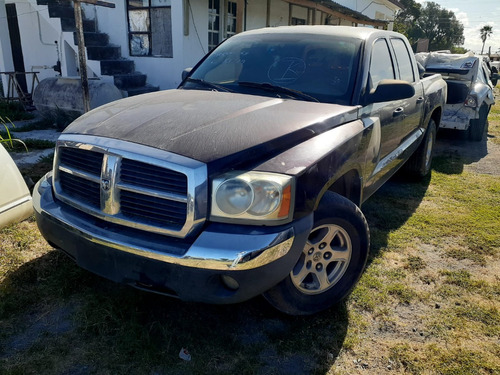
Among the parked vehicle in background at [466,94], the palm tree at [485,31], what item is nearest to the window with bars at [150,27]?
the parked vehicle in background at [466,94]

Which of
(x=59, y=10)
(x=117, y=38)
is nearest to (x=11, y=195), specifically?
(x=59, y=10)

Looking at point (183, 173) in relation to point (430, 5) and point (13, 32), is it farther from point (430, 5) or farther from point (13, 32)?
point (430, 5)

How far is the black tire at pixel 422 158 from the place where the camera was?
17.3 ft

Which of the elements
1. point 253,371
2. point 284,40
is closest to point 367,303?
point 253,371

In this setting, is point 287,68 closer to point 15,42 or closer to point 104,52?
point 104,52

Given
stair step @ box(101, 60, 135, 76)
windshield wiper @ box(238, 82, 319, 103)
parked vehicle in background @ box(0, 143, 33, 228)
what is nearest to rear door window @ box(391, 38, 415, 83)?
windshield wiper @ box(238, 82, 319, 103)

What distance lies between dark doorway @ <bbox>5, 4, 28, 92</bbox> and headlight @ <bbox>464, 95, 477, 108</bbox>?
1111 centimetres

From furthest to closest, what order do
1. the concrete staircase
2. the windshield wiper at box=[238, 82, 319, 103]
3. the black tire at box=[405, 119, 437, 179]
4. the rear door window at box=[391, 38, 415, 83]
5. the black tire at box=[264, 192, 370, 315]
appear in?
the concrete staircase → the black tire at box=[405, 119, 437, 179] → the rear door window at box=[391, 38, 415, 83] → the windshield wiper at box=[238, 82, 319, 103] → the black tire at box=[264, 192, 370, 315]

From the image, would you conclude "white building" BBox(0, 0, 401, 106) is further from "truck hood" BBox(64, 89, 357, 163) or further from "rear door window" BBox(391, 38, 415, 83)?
"truck hood" BBox(64, 89, 357, 163)

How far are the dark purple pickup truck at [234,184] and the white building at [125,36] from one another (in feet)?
21.6

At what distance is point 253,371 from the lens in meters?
2.27

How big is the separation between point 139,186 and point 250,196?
0.60 m

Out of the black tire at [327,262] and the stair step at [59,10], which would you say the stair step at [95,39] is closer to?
the stair step at [59,10]

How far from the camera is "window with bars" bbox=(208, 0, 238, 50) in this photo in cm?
1035
